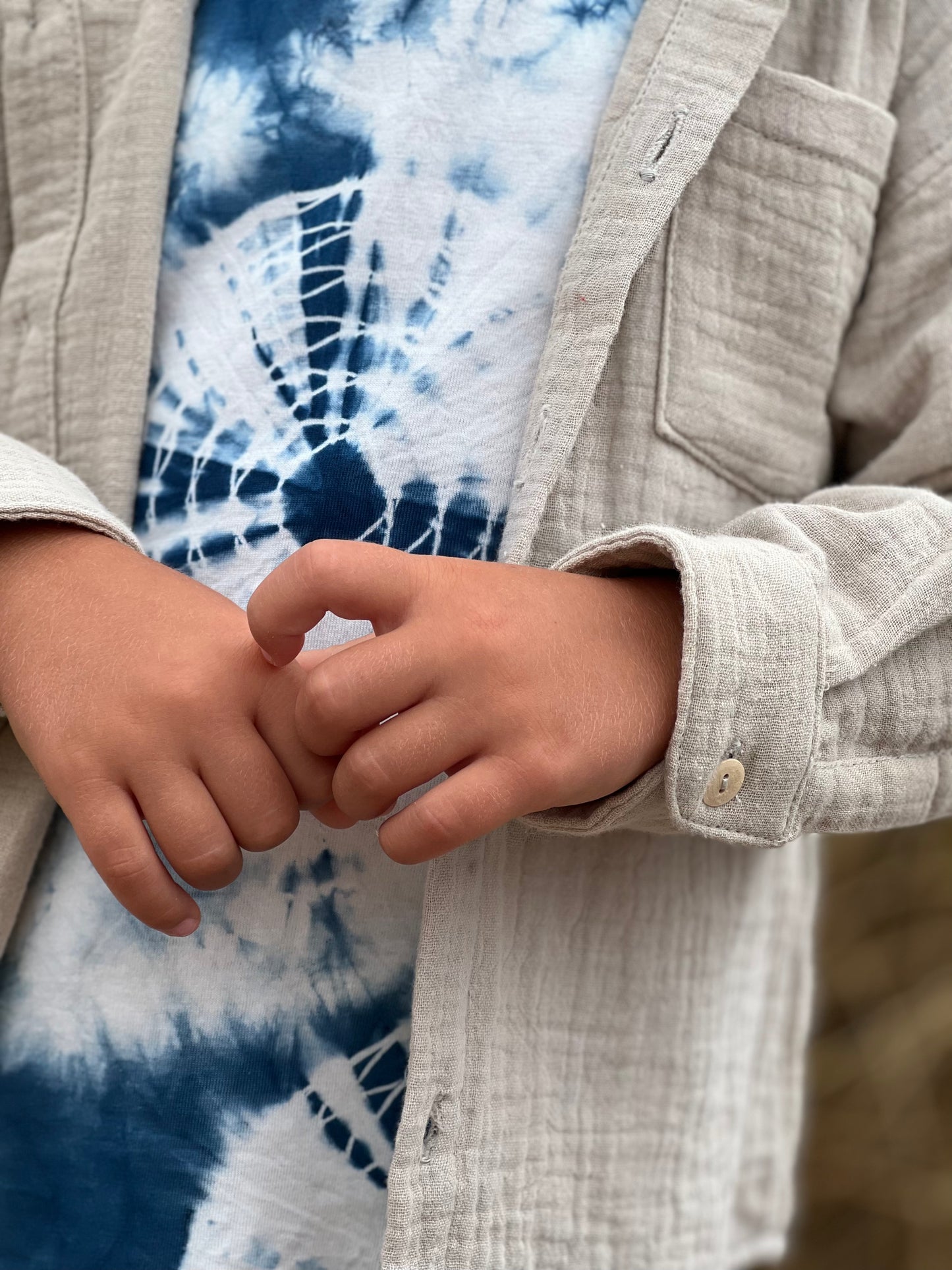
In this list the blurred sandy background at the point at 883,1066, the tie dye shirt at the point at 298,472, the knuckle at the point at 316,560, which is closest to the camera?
the knuckle at the point at 316,560

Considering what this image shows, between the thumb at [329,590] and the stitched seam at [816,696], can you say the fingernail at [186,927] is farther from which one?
the stitched seam at [816,696]

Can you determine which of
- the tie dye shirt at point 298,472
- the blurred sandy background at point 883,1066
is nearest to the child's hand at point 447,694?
the tie dye shirt at point 298,472

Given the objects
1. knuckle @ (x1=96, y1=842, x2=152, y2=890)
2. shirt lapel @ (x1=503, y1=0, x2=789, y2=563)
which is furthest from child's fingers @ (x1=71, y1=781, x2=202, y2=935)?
shirt lapel @ (x1=503, y1=0, x2=789, y2=563)

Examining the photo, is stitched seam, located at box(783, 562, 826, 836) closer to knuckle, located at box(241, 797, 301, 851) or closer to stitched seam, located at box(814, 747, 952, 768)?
stitched seam, located at box(814, 747, 952, 768)

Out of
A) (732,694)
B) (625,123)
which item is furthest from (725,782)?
(625,123)

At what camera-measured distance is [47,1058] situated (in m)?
0.54

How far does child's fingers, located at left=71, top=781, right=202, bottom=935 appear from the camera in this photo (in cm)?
43

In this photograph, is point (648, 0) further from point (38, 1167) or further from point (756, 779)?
point (38, 1167)

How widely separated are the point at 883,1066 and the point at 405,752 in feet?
4.33

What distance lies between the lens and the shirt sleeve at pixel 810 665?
1.43 feet

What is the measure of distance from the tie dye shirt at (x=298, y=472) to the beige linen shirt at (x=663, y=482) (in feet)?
0.10

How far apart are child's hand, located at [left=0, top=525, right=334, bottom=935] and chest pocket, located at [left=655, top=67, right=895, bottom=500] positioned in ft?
0.89

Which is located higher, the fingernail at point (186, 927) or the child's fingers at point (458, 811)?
the child's fingers at point (458, 811)

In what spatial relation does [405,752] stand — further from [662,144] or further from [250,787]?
[662,144]
